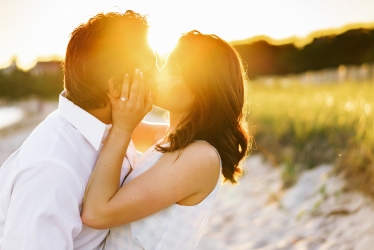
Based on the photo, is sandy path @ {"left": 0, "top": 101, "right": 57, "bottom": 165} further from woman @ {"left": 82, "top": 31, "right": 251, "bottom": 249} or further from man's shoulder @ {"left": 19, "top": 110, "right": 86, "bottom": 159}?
man's shoulder @ {"left": 19, "top": 110, "right": 86, "bottom": 159}

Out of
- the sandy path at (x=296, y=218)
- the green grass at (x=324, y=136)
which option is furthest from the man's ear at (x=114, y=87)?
the sandy path at (x=296, y=218)

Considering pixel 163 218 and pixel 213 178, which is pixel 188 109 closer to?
pixel 213 178

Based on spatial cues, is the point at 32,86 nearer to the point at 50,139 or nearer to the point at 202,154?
the point at 202,154

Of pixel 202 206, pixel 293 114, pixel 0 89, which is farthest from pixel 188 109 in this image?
pixel 0 89

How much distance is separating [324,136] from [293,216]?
192cm

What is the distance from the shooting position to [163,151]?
279 centimetres

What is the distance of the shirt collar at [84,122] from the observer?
97.3 inches

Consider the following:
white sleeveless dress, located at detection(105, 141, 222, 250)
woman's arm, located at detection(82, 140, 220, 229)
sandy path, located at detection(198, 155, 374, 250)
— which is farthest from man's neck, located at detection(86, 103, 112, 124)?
sandy path, located at detection(198, 155, 374, 250)

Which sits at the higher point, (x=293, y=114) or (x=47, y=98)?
(x=293, y=114)

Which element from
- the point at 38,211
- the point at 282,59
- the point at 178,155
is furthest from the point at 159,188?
the point at 282,59

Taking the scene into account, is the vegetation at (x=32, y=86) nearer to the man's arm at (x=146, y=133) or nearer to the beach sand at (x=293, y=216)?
Answer: the beach sand at (x=293, y=216)

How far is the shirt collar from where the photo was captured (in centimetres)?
247

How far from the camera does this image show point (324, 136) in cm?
825

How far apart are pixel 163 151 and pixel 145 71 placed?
1.63 feet
